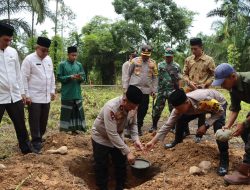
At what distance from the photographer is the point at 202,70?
20.5ft

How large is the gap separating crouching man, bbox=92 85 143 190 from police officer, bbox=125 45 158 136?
8.28 feet

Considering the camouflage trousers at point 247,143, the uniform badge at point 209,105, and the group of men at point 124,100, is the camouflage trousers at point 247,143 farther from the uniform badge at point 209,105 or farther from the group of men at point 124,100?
the uniform badge at point 209,105

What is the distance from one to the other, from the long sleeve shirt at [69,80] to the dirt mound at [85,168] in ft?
2.65

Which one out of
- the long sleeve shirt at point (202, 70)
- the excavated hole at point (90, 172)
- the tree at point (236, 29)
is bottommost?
the excavated hole at point (90, 172)

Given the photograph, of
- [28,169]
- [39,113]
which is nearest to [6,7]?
[39,113]

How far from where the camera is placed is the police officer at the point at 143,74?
7152 mm

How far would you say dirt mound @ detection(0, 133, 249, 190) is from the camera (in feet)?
14.8

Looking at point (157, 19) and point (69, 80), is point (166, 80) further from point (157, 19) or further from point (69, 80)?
point (157, 19)

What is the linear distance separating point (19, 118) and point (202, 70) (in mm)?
3111

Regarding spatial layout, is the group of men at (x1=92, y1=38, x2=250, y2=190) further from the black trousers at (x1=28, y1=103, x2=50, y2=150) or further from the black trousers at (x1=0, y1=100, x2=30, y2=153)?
the black trousers at (x1=28, y1=103, x2=50, y2=150)

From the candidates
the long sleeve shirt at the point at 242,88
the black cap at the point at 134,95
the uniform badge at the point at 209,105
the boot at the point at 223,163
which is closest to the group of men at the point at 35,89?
the black cap at the point at 134,95

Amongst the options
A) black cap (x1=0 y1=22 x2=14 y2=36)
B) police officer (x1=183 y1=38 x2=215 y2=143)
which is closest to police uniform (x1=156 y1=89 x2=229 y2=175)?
police officer (x1=183 y1=38 x2=215 y2=143)

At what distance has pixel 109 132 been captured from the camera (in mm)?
4211

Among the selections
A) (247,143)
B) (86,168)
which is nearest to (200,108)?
(247,143)
